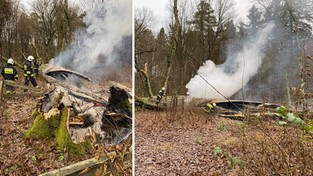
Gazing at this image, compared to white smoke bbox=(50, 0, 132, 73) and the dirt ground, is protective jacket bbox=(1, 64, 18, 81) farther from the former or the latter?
the dirt ground

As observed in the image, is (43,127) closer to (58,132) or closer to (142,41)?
(58,132)

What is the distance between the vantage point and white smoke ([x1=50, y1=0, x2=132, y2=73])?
7.66 feet

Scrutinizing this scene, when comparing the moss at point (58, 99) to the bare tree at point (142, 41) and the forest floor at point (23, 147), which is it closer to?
the forest floor at point (23, 147)

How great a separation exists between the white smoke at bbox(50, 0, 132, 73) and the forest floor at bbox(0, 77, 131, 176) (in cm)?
37

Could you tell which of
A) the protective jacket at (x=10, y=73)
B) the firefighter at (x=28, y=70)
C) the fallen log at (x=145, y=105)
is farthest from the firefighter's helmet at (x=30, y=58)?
the fallen log at (x=145, y=105)

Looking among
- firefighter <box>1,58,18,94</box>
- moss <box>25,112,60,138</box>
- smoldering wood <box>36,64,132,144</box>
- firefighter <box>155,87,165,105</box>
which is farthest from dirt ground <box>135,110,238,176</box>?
firefighter <box>1,58,18,94</box>

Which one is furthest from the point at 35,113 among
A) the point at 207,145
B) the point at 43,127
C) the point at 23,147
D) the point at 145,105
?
the point at 207,145

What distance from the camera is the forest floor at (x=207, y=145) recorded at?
2355 mm

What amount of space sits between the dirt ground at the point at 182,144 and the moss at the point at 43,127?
90 cm

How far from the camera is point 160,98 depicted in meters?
3.15

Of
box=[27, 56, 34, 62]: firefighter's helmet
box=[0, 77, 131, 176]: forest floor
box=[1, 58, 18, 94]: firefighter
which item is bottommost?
box=[0, 77, 131, 176]: forest floor

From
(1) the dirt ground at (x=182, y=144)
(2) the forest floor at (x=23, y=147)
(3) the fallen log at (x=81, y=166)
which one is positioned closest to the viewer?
(2) the forest floor at (x=23, y=147)

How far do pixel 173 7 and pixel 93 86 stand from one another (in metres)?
1.09

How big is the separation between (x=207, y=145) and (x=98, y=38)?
50.6 inches
